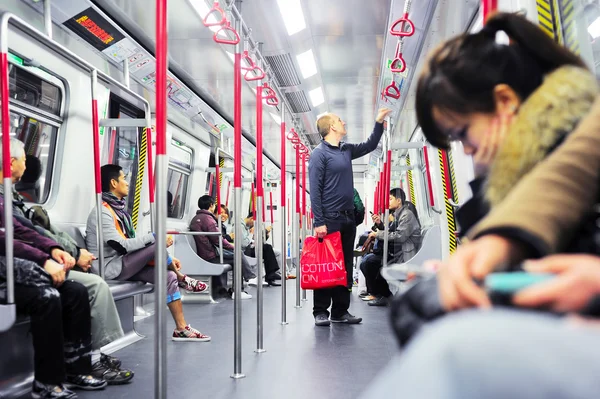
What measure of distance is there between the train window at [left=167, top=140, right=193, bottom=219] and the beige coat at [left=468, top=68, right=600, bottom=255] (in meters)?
7.61

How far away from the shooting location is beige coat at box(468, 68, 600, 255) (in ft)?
2.23

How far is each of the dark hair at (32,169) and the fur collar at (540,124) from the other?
4090 mm

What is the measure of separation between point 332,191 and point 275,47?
7.55 ft

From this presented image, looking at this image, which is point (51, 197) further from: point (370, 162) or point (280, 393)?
point (370, 162)

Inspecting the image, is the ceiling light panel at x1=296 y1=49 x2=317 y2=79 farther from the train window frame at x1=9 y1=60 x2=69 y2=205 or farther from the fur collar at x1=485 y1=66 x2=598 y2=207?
the fur collar at x1=485 y1=66 x2=598 y2=207

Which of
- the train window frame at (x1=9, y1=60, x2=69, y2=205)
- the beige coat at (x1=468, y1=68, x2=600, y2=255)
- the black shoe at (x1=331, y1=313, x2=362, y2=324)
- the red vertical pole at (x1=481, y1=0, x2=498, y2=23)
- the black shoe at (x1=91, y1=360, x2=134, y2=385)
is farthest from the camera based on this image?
the black shoe at (x1=331, y1=313, x2=362, y2=324)

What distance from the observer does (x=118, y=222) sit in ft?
14.4

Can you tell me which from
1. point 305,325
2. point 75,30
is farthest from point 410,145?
point 75,30

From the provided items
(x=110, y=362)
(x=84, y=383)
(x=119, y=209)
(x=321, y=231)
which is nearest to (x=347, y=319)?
(x=321, y=231)

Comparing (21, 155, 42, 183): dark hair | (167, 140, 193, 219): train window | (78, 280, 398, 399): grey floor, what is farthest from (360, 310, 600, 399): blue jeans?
(167, 140, 193, 219): train window

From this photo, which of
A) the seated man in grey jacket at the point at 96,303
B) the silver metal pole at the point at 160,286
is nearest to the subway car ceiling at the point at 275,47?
the seated man in grey jacket at the point at 96,303

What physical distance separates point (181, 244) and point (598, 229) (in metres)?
6.86

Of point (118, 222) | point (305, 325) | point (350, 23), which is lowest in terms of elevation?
point (305, 325)

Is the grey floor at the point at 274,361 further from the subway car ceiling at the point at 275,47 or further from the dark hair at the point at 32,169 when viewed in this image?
the subway car ceiling at the point at 275,47
